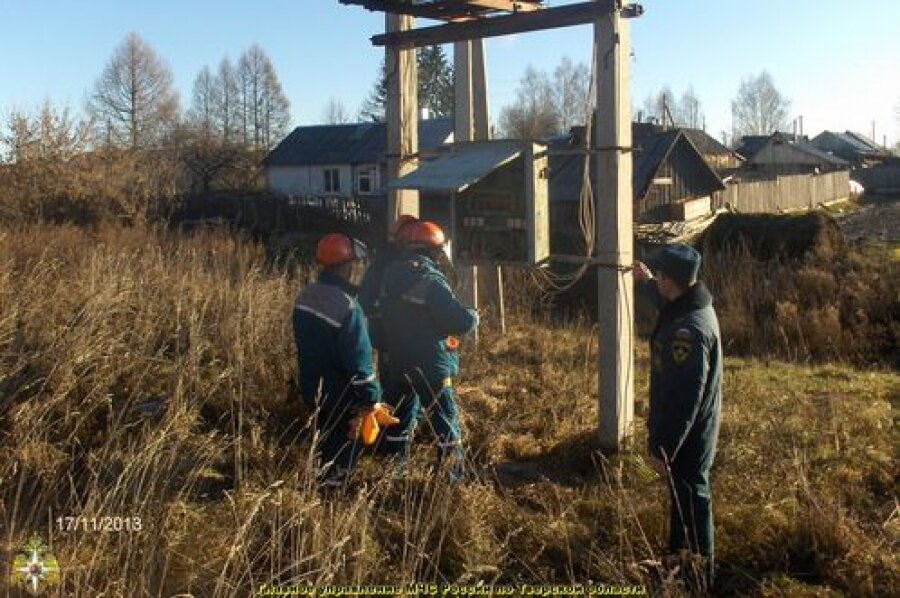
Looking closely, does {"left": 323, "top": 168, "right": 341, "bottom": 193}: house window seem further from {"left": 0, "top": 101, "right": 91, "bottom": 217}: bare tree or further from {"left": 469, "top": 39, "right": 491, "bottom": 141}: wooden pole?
{"left": 469, "top": 39, "right": 491, "bottom": 141}: wooden pole

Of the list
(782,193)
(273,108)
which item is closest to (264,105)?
(273,108)

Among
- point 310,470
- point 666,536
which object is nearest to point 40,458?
point 310,470

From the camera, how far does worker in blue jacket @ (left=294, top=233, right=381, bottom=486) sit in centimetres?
539

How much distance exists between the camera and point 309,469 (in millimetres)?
4160

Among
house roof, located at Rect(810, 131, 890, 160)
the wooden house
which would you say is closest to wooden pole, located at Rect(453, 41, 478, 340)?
the wooden house

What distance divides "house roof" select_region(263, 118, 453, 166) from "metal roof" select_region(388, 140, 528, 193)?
1670 inches

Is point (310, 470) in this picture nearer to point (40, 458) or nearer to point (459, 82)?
point (40, 458)

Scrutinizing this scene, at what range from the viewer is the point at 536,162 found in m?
6.51

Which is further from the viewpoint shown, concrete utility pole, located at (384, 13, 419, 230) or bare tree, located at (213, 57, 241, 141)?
bare tree, located at (213, 57, 241, 141)

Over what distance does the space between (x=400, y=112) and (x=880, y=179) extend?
67.5 metres

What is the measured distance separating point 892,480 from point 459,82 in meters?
4.88

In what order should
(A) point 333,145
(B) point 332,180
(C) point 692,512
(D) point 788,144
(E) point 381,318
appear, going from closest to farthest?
(C) point 692,512, (E) point 381,318, (B) point 332,180, (A) point 333,145, (D) point 788,144

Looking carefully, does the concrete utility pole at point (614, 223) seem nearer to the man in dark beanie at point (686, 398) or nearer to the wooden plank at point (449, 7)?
the wooden plank at point (449, 7)

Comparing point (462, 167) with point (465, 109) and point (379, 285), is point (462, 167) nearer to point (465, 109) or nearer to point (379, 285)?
point (379, 285)
